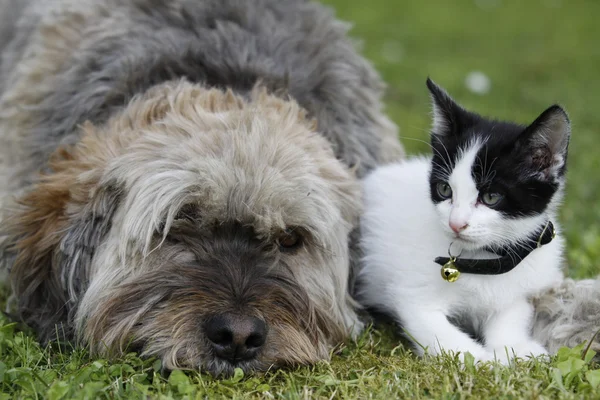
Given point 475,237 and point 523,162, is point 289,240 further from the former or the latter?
point 523,162

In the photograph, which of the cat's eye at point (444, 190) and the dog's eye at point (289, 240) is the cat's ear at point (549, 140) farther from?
the dog's eye at point (289, 240)

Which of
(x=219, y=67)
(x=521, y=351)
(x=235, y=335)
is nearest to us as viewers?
(x=235, y=335)

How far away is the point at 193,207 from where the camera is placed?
3.71m

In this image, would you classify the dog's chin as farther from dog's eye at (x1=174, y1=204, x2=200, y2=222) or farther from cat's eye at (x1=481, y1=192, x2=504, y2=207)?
cat's eye at (x1=481, y1=192, x2=504, y2=207)

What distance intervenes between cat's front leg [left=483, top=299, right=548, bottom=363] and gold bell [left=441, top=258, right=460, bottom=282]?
32 centimetres

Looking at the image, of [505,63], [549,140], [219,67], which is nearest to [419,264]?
[549,140]

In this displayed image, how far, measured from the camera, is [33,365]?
3623mm

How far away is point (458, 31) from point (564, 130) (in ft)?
38.8

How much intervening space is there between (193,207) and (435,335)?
1.24 metres

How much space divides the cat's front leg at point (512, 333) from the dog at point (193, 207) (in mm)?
722

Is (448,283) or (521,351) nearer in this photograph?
(521,351)

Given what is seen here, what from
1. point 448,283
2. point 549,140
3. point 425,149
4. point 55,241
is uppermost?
point 549,140

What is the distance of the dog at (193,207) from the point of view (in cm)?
353

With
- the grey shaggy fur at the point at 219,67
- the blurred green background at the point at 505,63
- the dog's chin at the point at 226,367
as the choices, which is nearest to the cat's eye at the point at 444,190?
the grey shaggy fur at the point at 219,67
